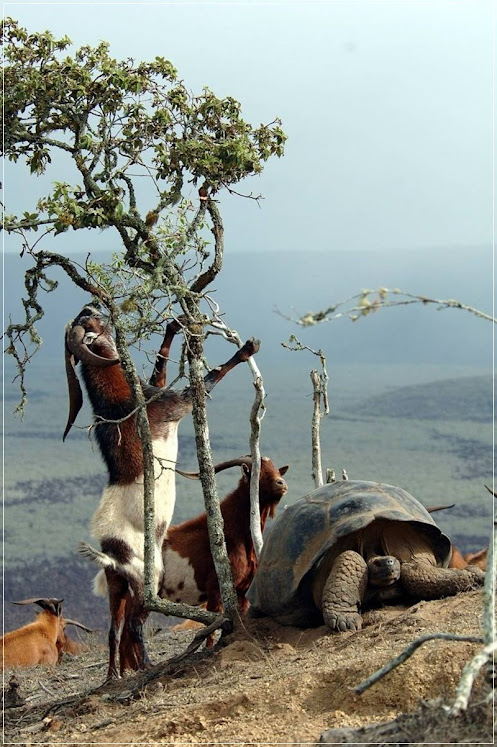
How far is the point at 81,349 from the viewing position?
8.46 m

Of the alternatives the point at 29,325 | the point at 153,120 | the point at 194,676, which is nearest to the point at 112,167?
the point at 153,120

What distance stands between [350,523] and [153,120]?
3.34 m

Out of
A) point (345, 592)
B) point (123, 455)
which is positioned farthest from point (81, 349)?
point (345, 592)

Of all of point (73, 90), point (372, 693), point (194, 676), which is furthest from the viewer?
point (73, 90)

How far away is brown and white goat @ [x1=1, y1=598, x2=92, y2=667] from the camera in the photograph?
1152 cm

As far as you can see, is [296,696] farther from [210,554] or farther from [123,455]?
[210,554]

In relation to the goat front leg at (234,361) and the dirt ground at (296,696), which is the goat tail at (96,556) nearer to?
the dirt ground at (296,696)

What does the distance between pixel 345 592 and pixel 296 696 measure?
1.71m

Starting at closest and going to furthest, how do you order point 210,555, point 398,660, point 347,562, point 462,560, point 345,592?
point 398,660 < point 345,592 < point 347,562 < point 210,555 < point 462,560

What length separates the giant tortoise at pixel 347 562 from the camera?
24.6 feet

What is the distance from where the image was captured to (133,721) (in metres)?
6.08

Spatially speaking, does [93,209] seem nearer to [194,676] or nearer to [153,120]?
[153,120]

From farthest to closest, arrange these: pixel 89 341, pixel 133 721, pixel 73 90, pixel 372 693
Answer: pixel 89 341
pixel 73 90
pixel 133 721
pixel 372 693

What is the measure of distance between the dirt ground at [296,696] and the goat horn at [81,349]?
230 cm
